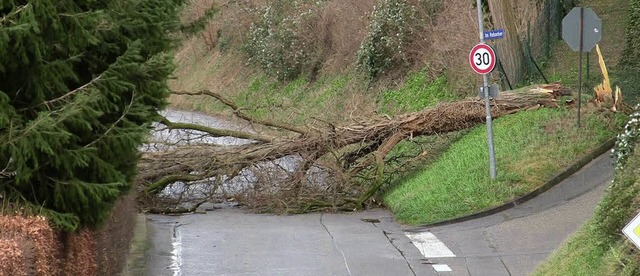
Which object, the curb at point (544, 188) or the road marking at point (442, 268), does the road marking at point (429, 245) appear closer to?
the curb at point (544, 188)

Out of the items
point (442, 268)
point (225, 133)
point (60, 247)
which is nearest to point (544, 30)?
point (225, 133)

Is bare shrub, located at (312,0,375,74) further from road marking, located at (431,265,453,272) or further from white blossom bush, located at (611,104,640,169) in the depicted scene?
white blossom bush, located at (611,104,640,169)

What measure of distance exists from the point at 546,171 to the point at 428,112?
395 centimetres

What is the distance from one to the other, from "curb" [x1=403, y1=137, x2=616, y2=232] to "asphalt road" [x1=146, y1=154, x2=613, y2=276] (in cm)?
12

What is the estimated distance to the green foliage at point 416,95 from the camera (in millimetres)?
27891

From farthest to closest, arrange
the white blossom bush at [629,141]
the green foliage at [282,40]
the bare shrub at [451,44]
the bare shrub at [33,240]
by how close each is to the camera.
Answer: the green foliage at [282,40] < the bare shrub at [451,44] < the white blossom bush at [629,141] < the bare shrub at [33,240]

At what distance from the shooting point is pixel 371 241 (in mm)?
16203

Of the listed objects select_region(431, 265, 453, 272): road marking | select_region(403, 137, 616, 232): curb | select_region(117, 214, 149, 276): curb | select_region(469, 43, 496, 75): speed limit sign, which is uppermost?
select_region(469, 43, 496, 75): speed limit sign

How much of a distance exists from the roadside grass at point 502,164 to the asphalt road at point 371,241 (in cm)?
43

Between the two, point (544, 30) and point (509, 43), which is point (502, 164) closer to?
point (509, 43)

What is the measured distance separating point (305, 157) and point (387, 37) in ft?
40.9

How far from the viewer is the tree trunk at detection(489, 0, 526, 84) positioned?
79.0 ft

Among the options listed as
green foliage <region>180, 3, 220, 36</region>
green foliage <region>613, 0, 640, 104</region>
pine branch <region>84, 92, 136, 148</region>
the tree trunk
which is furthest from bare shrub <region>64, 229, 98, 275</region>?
the tree trunk

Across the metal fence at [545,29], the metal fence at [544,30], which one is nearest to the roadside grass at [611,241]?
the metal fence at [544,30]
